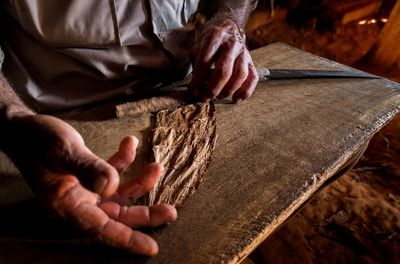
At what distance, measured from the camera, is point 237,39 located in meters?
1.35

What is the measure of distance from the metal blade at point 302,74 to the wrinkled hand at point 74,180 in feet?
2.94

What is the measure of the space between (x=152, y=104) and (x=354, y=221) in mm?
1752

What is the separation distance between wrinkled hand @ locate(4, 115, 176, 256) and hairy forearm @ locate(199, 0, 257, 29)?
40.6 inches

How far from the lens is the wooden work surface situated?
78 cm

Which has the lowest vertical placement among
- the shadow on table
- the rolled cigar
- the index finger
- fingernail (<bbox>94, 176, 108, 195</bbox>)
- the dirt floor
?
the dirt floor

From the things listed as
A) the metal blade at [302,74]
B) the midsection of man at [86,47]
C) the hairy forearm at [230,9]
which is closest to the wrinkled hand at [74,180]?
the midsection of man at [86,47]

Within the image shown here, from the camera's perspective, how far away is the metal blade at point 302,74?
1.49 meters

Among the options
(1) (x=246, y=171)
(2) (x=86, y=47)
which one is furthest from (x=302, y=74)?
(2) (x=86, y=47)

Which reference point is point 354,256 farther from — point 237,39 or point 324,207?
point 237,39

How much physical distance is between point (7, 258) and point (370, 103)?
4.74 ft

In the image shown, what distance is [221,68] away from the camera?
1.21 metres

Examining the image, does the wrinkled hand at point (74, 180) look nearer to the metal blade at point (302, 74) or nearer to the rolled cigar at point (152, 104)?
the rolled cigar at point (152, 104)

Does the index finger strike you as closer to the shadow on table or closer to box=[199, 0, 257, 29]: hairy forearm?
the shadow on table

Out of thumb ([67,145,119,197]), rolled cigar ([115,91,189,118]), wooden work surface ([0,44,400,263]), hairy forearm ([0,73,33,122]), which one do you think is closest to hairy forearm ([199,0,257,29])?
wooden work surface ([0,44,400,263])
